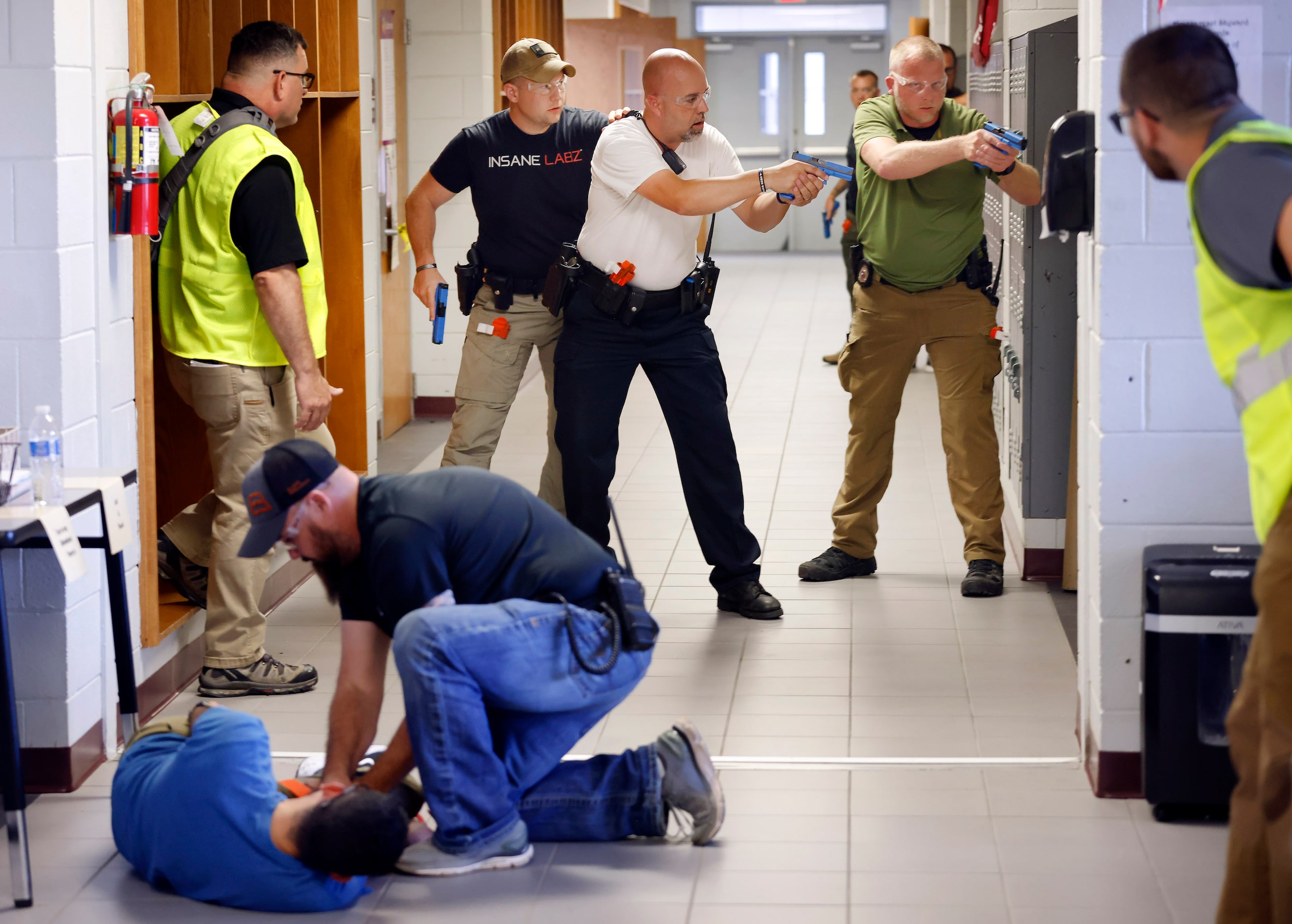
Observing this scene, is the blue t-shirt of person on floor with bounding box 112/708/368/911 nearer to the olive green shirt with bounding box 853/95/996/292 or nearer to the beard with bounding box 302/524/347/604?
the beard with bounding box 302/524/347/604

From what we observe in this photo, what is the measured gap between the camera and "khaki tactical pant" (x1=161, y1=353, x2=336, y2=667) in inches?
155

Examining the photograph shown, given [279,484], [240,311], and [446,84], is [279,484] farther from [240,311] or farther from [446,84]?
[446,84]

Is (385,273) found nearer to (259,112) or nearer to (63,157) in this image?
(259,112)

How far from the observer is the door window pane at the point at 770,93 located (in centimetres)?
1684

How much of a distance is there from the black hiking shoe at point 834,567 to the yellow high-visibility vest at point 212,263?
188 centimetres

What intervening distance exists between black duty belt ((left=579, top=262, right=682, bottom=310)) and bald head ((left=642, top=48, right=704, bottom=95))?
0.53 m

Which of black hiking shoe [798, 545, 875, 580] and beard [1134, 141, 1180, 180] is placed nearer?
beard [1134, 141, 1180, 180]

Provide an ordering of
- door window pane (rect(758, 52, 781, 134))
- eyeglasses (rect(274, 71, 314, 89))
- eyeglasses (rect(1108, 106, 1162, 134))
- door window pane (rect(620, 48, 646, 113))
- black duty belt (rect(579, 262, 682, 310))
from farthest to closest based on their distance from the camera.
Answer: door window pane (rect(758, 52, 781, 134))
door window pane (rect(620, 48, 646, 113))
black duty belt (rect(579, 262, 682, 310))
eyeglasses (rect(274, 71, 314, 89))
eyeglasses (rect(1108, 106, 1162, 134))

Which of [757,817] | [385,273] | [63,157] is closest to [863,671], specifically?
[757,817]

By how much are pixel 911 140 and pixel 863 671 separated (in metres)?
1.63

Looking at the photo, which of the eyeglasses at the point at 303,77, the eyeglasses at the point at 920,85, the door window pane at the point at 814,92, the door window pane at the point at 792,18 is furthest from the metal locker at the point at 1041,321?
the door window pane at the point at 792,18

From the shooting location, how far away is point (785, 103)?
55.2ft

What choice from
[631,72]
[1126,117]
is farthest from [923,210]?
[631,72]

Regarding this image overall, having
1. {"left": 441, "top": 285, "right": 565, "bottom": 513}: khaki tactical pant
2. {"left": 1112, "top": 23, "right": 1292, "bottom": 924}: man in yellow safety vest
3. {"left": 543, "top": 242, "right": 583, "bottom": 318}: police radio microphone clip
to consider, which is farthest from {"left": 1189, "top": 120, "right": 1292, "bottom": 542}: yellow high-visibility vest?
{"left": 441, "top": 285, "right": 565, "bottom": 513}: khaki tactical pant
